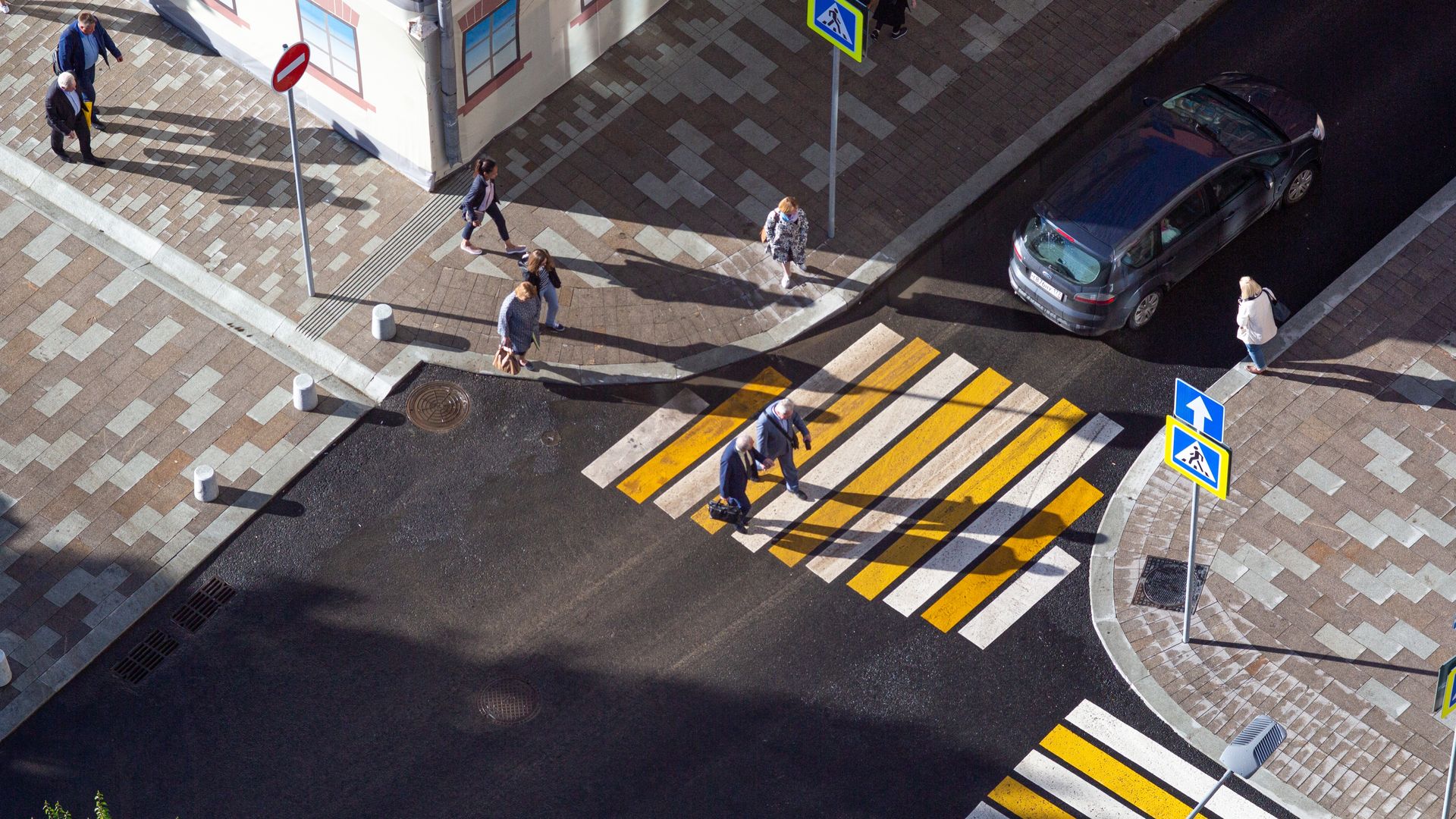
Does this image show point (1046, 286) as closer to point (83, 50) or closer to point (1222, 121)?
point (1222, 121)

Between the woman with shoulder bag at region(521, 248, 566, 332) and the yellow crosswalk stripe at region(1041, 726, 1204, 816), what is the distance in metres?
8.63

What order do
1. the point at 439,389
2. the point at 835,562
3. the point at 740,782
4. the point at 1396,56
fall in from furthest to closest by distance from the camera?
the point at 1396,56
the point at 439,389
the point at 835,562
the point at 740,782

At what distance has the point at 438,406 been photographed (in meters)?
26.2

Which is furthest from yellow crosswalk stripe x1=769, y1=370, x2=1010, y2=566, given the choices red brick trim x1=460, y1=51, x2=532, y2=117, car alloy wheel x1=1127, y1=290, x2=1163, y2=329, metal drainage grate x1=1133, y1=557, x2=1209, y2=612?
red brick trim x1=460, y1=51, x2=532, y2=117

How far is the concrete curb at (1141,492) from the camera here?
23.1 m

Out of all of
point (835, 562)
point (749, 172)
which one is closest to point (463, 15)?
point (749, 172)

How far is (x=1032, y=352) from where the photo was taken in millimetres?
26859

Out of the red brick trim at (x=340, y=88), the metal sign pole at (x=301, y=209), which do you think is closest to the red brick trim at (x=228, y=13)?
the red brick trim at (x=340, y=88)

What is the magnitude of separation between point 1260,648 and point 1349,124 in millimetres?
9275

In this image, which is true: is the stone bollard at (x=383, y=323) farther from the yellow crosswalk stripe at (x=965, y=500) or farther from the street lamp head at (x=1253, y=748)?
the street lamp head at (x=1253, y=748)

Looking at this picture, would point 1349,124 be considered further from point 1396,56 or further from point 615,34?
point 615,34

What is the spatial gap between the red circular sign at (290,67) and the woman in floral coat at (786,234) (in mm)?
6357

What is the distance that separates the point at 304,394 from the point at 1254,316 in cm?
1239

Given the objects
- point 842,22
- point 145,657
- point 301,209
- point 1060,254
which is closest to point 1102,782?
point 1060,254
